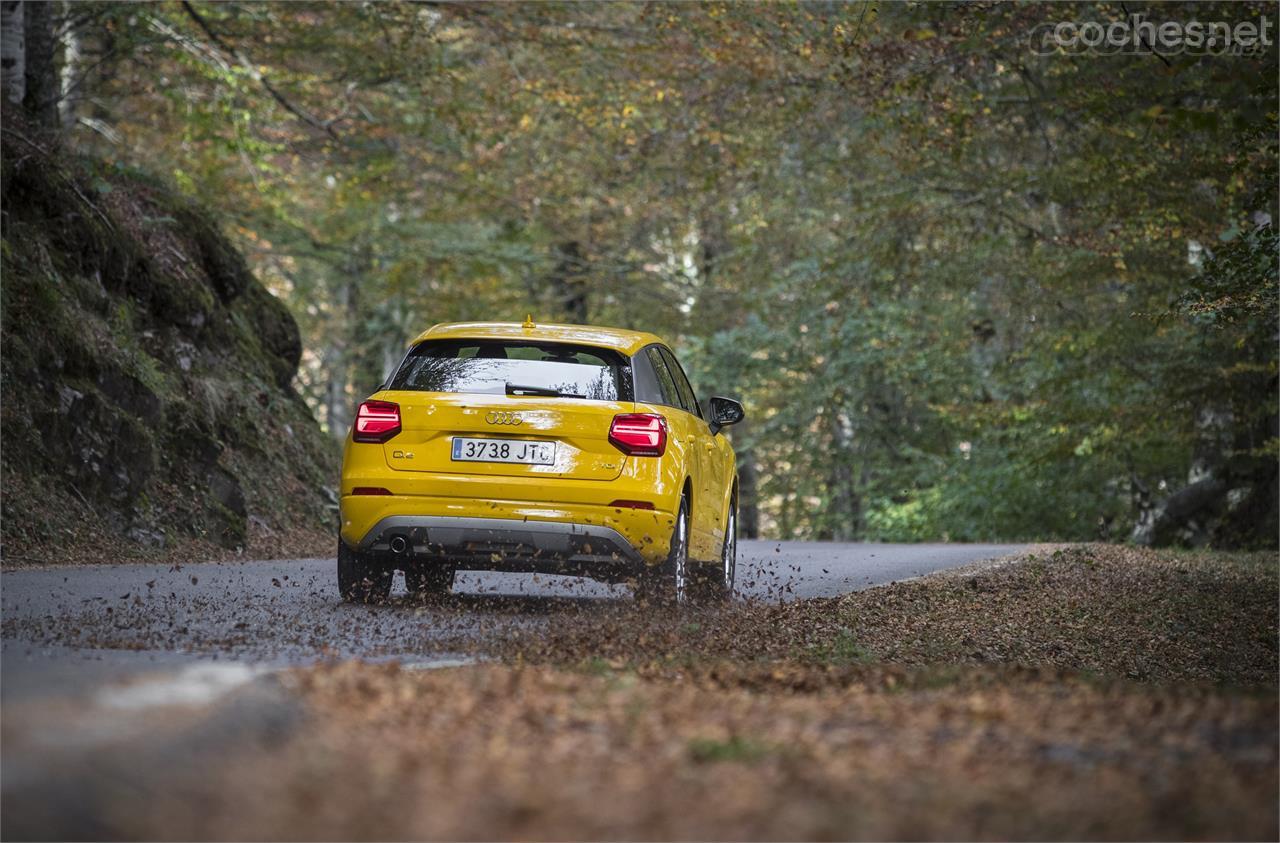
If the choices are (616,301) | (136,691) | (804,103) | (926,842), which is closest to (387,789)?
(926,842)

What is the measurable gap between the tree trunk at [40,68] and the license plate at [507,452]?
29.8ft

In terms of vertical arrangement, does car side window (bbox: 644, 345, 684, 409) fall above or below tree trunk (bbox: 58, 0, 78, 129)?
below

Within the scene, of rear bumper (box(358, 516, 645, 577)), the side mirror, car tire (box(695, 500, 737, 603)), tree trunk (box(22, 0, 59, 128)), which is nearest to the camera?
rear bumper (box(358, 516, 645, 577))

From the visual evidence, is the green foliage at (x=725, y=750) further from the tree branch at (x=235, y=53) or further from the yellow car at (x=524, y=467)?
the tree branch at (x=235, y=53)

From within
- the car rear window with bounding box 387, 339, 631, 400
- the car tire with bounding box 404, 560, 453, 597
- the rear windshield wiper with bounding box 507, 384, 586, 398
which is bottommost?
the car tire with bounding box 404, 560, 453, 597

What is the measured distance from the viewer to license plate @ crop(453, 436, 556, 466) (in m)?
10.3

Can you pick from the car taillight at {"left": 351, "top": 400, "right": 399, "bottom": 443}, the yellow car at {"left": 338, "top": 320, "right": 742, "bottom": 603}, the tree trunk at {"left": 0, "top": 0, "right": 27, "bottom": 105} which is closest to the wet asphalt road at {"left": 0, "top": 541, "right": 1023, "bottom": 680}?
the yellow car at {"left": 338, "top": 320, "right": 742, "bottom": 603}

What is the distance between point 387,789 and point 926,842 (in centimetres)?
132

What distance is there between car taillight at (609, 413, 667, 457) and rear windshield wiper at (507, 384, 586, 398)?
34 centimetres

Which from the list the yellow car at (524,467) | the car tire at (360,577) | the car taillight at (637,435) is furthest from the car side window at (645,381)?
the car tire at (360,577)

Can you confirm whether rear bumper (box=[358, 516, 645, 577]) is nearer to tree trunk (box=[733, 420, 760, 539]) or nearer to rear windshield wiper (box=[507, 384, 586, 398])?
rear windshield wiper (box=[507, 384, 586, 398])

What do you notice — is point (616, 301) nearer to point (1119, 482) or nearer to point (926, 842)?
point (1119, 482)

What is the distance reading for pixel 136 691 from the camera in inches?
216

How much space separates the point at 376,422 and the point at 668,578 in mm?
2106
